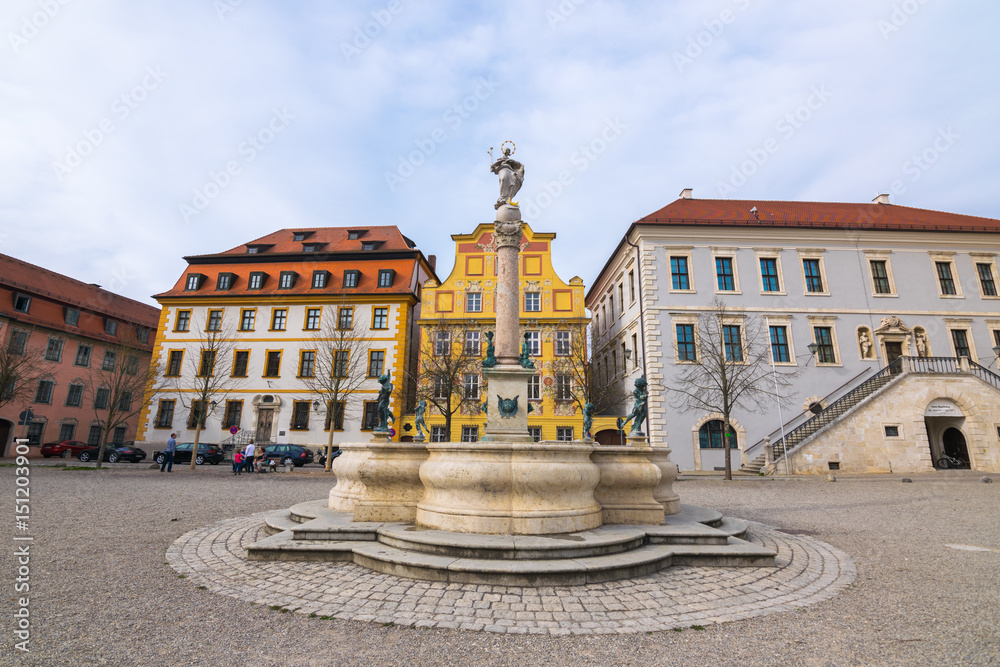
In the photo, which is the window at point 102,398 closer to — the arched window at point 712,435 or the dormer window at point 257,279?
the dormer window at point 257,279

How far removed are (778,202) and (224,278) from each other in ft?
130

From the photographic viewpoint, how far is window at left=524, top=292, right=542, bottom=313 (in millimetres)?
31562

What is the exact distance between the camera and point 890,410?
23453mm

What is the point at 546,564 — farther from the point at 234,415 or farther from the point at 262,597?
the point at 234,415

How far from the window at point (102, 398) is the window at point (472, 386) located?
2710cm

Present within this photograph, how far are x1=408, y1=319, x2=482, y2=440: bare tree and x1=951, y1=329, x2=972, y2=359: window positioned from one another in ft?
87.6

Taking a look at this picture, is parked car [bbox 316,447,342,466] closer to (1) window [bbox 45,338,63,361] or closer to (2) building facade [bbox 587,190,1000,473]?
(2) building facade [bbox 587,190,1000,473]

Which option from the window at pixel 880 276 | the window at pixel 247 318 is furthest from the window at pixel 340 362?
the window at pixel 880 276

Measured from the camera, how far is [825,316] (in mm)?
27266

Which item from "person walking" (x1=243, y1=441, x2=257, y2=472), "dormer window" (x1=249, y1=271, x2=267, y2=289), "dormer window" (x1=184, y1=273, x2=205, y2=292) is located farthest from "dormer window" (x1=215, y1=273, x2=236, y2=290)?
"person walking" (x1=243, y1=441, x2=257, y2=472)

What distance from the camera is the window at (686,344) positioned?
26611mm

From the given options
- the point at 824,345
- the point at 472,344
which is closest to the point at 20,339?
the point at 472,344

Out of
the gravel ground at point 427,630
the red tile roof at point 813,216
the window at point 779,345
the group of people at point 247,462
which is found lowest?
the gravel ground at point 427,630

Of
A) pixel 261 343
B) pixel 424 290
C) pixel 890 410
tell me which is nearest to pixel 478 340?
pixel 424 290
